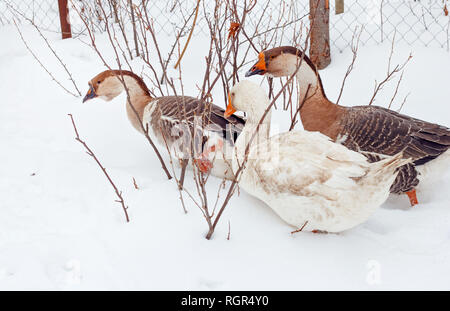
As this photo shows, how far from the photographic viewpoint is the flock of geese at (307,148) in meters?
2.38

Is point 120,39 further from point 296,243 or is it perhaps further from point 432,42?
point 296,243

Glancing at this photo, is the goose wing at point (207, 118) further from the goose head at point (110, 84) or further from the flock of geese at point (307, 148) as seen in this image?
the goose head at point (110, 84)

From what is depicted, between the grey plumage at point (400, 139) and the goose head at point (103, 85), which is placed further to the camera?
the goose head at point (103, 85)

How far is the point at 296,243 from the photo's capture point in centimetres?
248

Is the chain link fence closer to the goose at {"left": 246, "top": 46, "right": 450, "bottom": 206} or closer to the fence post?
the fence post

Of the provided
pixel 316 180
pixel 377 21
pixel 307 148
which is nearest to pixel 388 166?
pixel 316 180

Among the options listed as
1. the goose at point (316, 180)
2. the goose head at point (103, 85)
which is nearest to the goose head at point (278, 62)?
the goose at point (316, 180)

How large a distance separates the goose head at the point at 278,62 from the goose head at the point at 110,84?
98 centimetres

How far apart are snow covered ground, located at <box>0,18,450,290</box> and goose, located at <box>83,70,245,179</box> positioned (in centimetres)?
22

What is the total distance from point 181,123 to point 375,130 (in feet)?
4.62

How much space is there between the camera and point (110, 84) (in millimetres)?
3676

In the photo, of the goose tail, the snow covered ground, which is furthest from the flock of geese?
the snow covered ground

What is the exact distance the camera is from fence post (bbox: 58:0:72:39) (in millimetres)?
5680

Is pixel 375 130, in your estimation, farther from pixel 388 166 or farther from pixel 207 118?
pixel 207 118
